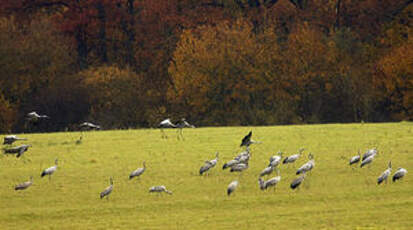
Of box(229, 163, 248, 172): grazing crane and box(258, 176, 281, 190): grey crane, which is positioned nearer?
box(258, 176, 281, 190): grey crane

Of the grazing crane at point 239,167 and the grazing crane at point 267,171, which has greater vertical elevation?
the grazing crane at point 239,167

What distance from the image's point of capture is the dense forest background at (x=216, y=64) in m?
65.7

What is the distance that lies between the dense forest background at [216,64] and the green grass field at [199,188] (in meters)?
23.9

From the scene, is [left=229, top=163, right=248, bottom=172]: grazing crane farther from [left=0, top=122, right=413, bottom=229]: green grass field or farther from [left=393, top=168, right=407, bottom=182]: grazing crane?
[left=393, top=168, right=407, bottom=182]: grazing crane

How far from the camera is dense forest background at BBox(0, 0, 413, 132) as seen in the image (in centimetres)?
6569

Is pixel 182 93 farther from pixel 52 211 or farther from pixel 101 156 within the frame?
pixel 52 211

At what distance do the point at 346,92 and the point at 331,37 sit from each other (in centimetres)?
726

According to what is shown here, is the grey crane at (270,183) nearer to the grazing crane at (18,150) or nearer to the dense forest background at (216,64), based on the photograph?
the grazing crane at (18,150)

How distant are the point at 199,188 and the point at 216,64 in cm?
4383

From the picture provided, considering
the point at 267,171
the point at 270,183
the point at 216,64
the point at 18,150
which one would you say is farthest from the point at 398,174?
the point at 216,64

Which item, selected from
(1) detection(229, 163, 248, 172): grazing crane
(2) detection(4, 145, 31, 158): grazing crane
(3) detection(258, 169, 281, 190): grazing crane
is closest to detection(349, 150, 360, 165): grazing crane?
(1) detection(229, 163, 248, 172): grazing crane

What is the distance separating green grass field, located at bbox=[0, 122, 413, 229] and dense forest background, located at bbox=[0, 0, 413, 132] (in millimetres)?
23870

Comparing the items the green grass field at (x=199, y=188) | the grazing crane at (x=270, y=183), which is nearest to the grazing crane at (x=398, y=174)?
the green grass field at (x=199, y=188)

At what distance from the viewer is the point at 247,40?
70.8m
